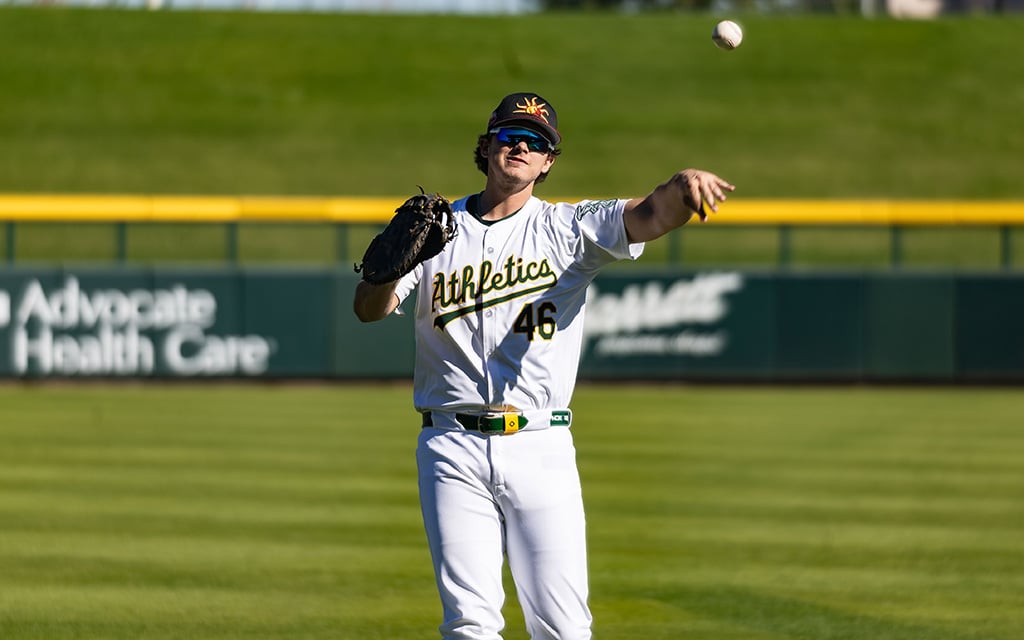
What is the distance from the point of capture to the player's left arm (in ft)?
15.4

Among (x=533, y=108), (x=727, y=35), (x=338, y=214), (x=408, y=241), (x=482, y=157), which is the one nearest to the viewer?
(x=408, y=241)

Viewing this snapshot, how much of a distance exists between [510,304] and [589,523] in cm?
532

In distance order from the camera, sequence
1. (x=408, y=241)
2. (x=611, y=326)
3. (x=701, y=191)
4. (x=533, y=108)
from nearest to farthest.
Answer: (x=701, y=191) → (x=408, y=241) → (x=533, y=108) → (x=611, y=326)

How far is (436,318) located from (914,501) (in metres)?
7.01

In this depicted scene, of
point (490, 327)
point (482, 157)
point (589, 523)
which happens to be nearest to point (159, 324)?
point (589, 523)

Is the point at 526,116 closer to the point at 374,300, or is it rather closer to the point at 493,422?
the point at 374,300

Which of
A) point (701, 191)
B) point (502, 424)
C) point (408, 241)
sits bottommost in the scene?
point (502, 424)

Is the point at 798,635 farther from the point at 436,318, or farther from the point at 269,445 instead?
the point at 269,445

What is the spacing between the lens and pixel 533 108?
505cm

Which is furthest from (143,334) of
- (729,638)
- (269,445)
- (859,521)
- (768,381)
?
(729,638)

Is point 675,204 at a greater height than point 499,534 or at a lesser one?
greater

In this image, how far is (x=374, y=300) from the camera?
511cm

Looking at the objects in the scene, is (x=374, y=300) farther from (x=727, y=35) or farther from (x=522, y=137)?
(x=727, y=35)

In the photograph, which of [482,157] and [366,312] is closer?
[366,312]
